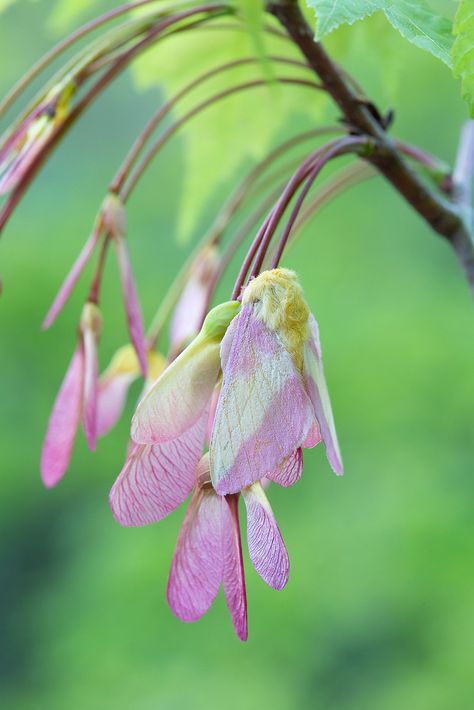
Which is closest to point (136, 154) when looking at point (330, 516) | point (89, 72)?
point (89, 72)

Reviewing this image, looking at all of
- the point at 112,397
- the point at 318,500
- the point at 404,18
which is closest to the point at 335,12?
the point at 404,18

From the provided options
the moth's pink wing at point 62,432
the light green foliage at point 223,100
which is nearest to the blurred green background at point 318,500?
the light green foliage at point 223,100

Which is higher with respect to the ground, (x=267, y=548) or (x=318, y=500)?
(x=267, y=548)

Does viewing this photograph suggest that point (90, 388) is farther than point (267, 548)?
Yes

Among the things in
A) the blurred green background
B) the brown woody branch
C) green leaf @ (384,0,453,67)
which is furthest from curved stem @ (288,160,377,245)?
the blurred green background

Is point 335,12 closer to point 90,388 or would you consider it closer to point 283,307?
point 283,307

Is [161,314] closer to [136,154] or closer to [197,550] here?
[136,154]
